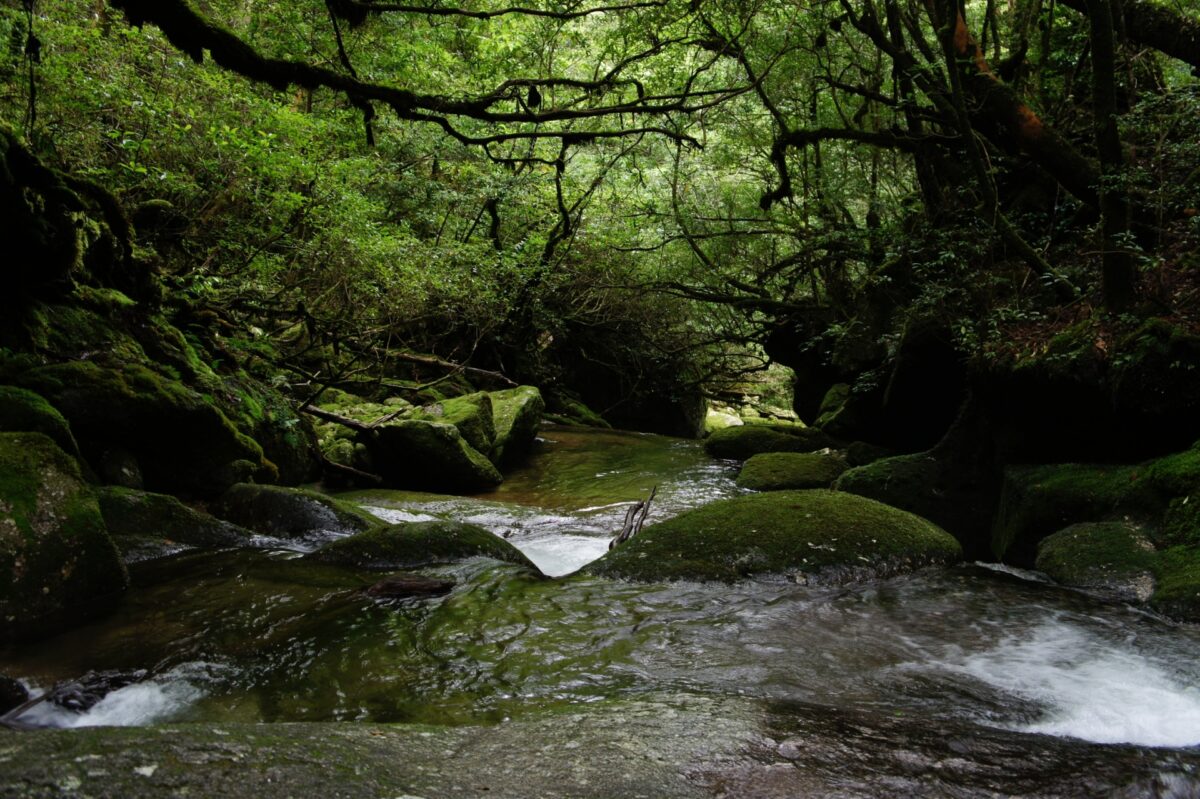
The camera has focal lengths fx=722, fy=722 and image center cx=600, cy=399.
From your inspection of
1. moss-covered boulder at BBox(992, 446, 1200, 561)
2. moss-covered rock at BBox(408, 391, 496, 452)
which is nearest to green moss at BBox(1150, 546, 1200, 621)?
moss-covered boulder at BBox(992, 446, 1200, 561)

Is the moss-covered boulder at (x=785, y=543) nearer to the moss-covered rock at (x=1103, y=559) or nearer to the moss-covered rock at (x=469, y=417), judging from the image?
the moss-covered rock at (x=1103, y=559)

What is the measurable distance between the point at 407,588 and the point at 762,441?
1179 cm

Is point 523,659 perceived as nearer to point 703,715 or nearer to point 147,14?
point 703,715

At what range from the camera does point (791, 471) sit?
39.3 ft

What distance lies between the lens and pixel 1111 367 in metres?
6.63

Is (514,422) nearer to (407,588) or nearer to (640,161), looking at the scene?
(640,161)

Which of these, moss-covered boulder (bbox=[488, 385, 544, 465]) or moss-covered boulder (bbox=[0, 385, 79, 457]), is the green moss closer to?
moss-covered boulder (bbox=[0, 385, 79, 457])

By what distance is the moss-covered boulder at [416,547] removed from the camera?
641 cm

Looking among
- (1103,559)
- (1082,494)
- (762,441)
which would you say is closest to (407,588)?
(1103,559)

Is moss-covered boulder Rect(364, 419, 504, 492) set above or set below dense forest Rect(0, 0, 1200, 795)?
below

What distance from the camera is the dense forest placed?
20.2ft

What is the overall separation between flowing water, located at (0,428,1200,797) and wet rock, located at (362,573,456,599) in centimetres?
12

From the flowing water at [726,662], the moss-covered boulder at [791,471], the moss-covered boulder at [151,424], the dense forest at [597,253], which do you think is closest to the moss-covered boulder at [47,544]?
the dense forest at [597,253]

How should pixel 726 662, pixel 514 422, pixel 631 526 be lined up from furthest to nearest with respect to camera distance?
pixel 514 422 < pixel 631 526 < pixel 726 662
